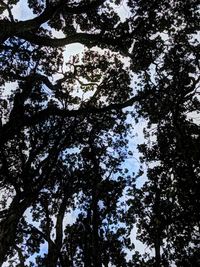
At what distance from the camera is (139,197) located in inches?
737

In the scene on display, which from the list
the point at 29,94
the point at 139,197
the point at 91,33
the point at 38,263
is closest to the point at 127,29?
the point at 91,33

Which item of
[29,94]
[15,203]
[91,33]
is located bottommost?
[15,203]

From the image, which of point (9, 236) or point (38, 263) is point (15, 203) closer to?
point (9, 236)

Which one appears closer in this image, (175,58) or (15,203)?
(15,203)

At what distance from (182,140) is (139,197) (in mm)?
5273

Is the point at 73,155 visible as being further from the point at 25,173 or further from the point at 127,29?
the point at 127,29

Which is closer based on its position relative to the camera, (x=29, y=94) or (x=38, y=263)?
(x=29, y=94)

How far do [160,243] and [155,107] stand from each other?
668cm

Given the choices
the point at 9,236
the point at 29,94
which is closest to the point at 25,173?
the point at 9,236

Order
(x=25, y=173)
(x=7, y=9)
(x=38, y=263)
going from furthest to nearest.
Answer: (x=38, y=263) → (x=7, y=9) → (x=25, y=173)

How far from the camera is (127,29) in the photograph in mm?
17172

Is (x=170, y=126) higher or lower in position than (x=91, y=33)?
lower

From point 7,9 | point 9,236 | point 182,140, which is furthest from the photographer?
point 7,9

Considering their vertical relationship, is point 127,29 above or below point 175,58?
above
